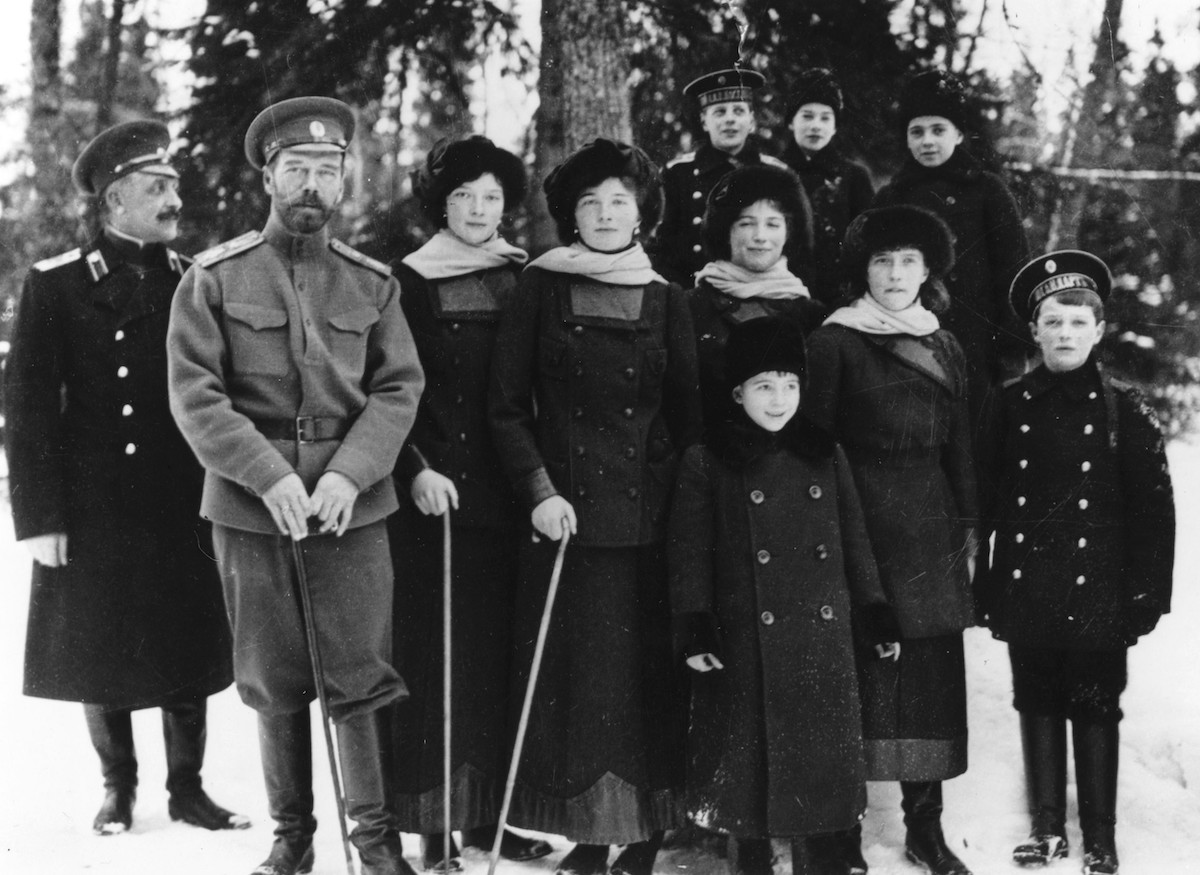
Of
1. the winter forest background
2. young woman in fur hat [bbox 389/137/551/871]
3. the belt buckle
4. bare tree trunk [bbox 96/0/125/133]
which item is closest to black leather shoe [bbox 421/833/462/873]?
young woman in fur hat [bbox 389/137/551/871]

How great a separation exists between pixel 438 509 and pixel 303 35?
8.94 feet

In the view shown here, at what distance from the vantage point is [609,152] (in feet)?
12.1

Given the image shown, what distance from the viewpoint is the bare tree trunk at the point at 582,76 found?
5.17 m

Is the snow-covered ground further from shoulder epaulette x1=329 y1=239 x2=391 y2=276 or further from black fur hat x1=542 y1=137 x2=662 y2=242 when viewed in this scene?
black fur hat x1=542 y1=137 x2=662 y2=242

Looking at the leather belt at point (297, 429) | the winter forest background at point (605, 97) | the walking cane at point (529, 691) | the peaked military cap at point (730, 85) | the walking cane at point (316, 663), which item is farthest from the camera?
the winter forest background at point (605, 97)

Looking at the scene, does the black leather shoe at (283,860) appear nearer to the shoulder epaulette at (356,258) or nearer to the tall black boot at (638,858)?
the tall black boot at (638,858)

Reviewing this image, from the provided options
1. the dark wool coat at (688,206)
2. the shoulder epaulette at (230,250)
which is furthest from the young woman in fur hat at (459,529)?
the dark wool coat at (688,206)

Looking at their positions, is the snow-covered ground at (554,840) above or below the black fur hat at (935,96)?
below

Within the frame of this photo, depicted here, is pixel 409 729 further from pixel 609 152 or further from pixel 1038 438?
pixel 1038 438

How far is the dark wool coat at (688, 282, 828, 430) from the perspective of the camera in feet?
12.6

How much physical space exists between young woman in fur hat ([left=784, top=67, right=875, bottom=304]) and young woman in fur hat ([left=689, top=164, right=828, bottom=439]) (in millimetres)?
745

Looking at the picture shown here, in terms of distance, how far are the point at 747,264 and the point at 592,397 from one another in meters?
0.70

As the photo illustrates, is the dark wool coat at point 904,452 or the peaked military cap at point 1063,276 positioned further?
the peaked military cap at point 1063,276

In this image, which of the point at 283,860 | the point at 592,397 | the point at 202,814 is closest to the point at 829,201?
the point at 592,397
